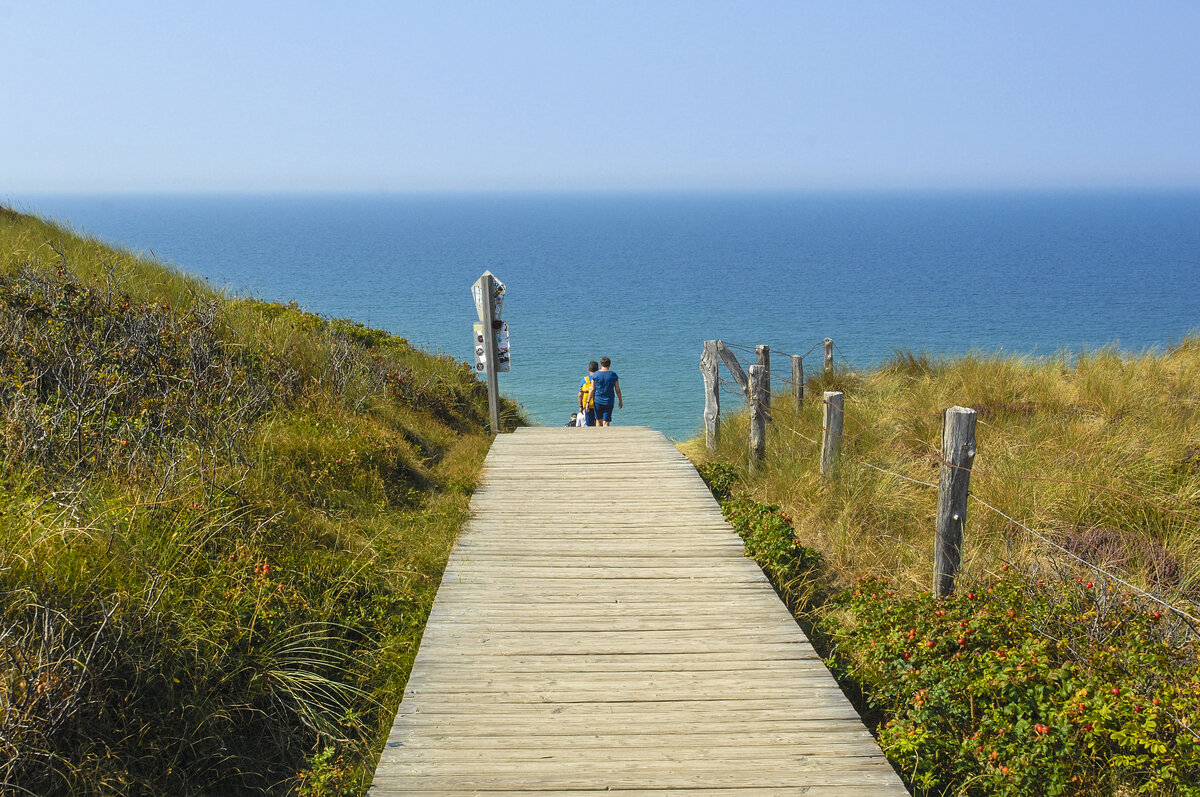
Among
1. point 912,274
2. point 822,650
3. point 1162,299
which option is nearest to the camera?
point 822,650

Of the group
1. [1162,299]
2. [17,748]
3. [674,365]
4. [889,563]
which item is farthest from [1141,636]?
[1162,299]

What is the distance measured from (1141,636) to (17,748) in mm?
5642

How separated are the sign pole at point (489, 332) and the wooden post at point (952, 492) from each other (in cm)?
670

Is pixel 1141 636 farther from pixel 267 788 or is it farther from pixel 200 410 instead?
pixel 200 410

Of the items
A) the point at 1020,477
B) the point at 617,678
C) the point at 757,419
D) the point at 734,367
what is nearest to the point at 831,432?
the point at 757,419

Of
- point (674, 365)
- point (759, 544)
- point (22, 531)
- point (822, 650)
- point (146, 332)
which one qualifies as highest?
point (146, 332)

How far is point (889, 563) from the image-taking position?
6832 millimetres

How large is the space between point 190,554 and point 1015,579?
5.24 meters

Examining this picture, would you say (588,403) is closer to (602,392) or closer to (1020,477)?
(602,392)

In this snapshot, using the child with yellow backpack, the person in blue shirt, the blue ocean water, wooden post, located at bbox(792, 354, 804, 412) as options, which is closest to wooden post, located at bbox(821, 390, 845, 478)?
wooden post, located at bbox(792, 354, 804, 412)

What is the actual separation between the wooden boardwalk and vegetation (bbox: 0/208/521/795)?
1.30 feet

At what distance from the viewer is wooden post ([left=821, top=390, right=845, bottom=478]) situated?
7680 mm

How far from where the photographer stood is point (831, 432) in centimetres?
779

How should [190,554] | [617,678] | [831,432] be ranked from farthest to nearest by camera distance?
[831,432] → [190,554] → [617,678]
